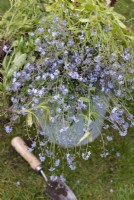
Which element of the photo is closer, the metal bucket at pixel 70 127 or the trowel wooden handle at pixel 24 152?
the metal bucket at pixel 70 127

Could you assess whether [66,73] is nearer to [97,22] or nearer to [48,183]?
[97,22]

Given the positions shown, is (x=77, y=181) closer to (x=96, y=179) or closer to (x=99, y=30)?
(x=96, y=179)

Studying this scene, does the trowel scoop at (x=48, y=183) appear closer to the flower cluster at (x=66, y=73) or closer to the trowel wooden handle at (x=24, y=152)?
the trowel wooden handle at (x=24, y=152)

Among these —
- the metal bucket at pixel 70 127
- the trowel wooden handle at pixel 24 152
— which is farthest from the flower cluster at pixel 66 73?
the trowel wooden handle at pixel 24 152

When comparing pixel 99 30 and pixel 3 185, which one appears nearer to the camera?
pixel 99 30

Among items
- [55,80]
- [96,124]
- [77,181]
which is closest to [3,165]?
[77,181]

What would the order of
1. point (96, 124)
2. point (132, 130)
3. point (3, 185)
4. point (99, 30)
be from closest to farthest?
point (99, 30), point (96, 124), point (3, 185), point (132, 130)

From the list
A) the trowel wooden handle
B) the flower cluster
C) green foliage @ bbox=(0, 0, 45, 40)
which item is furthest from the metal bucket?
green foliage @ bbox=(0, 0, 45, 40)
